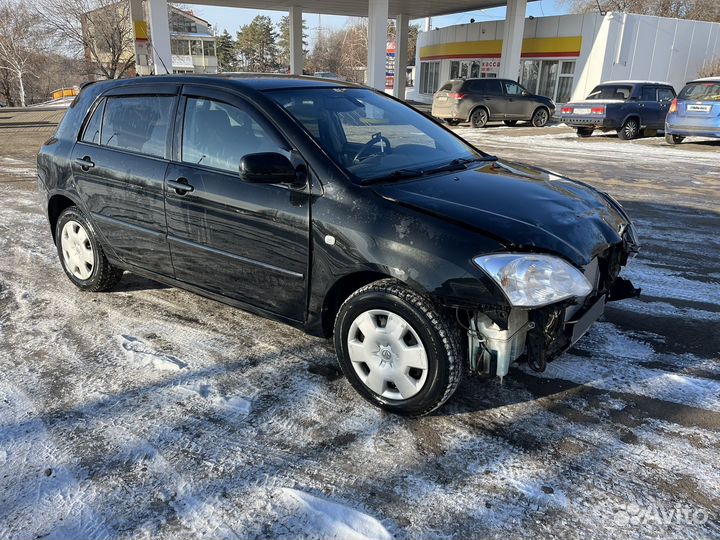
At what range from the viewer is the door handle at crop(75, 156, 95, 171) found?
4332mm

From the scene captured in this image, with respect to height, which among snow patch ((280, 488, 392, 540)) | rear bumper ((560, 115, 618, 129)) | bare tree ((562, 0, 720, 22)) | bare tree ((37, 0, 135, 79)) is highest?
bare tree ((562, 0, 720, 22))

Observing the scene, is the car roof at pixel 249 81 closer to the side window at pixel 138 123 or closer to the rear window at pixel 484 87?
the side window at pixel 138 123

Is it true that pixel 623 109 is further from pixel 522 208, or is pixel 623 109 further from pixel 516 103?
pixel 522 208

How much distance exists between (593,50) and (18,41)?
48406 millimetres

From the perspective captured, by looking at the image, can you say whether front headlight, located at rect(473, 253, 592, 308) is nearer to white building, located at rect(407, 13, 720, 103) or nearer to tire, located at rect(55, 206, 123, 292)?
tire, located at rect(55, 206, 123, 292)

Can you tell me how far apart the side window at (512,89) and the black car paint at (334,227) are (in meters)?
18.3

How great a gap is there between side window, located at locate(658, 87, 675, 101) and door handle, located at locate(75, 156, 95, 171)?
58.7ft

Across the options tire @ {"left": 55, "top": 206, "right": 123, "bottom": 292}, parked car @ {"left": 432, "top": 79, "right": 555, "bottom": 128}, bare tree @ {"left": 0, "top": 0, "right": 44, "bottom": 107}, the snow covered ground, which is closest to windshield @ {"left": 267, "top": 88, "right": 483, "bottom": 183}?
the snow covered ground

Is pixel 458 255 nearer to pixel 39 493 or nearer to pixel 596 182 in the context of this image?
pixel 39 493

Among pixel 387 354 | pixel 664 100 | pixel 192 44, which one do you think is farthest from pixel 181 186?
pixel 192 44

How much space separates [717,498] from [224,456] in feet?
7.33

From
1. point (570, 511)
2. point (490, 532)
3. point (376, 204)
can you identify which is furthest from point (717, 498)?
point (376, 204)

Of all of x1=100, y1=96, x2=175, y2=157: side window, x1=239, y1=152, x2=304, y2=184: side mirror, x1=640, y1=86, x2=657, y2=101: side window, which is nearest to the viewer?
x1=239, y1=152, x2=304, y2=184: side mirror

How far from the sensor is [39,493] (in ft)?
8.10
